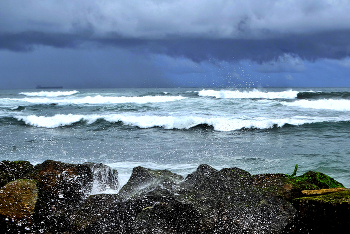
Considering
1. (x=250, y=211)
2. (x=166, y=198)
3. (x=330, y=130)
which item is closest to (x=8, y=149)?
(x=166, y=198)

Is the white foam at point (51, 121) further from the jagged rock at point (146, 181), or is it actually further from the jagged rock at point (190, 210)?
the jagged rock at point (190, 210)

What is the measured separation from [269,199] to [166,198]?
117 centimetres

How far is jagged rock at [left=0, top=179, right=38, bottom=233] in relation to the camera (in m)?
2.89

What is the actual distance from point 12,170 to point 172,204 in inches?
88.4

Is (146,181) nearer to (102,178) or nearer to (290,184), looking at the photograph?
(102,178)

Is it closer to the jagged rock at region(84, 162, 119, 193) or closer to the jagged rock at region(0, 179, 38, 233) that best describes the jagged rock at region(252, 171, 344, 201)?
the jagged rock at region(84, 162, 119, 193)

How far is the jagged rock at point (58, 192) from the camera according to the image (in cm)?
306

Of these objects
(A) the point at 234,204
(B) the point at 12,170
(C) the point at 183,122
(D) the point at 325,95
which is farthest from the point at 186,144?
(D) the point at 325,95

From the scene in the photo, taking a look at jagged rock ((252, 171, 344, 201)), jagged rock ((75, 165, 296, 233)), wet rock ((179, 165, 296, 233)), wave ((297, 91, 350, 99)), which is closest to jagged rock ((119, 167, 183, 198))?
jagged rock ((75, 165, 296, 233))

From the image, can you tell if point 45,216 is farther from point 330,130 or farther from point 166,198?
point 330,130

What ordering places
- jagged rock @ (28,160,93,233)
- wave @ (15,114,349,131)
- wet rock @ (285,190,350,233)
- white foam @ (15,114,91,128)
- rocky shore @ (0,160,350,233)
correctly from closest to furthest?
wet rock @ (285,190,350,233) → rocky shore @ (0,160,350,233) → jagged rock @ (28,160,93,233) → wave @ (15,114,349,131) → white foam @ (15,114,91,128)

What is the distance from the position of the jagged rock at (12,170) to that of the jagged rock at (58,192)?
0.14 meters

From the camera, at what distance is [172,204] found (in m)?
3.20

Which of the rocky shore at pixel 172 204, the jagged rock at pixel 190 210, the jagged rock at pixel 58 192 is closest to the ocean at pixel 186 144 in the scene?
the jagged rock at pixel 58 192
